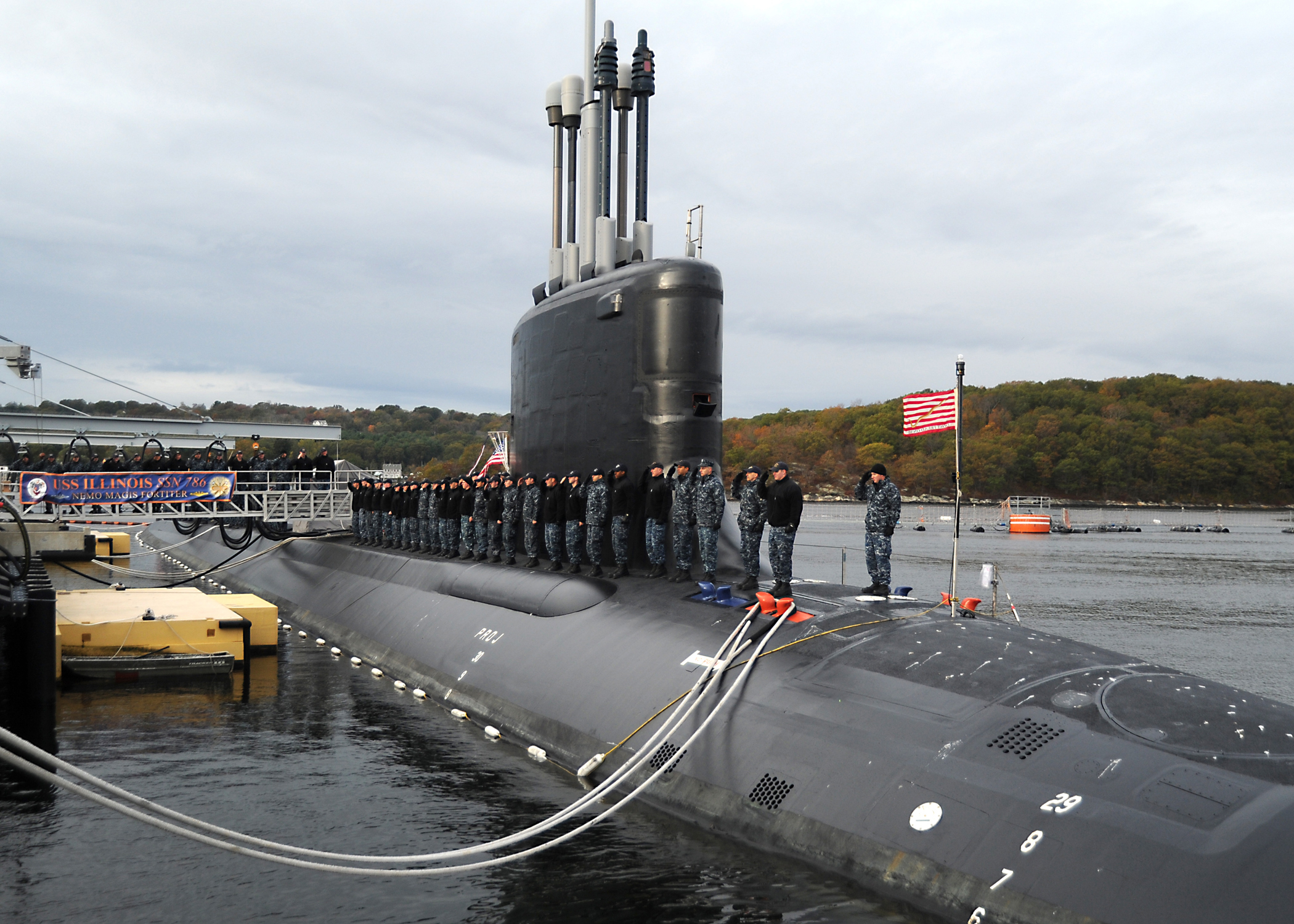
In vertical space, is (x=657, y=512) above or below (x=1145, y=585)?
above

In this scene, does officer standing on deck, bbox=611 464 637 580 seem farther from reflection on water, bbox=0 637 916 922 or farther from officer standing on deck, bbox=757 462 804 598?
reflection on water, bbox=0 637 916 922

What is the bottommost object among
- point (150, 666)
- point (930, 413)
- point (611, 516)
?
point (150, 666)

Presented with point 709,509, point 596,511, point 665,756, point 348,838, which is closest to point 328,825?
point 348,838

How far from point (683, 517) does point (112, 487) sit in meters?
14.9

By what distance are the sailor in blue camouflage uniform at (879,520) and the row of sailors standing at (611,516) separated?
0.82 m

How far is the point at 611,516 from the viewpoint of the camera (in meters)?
12.6

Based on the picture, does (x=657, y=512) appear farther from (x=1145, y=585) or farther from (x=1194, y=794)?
(x=1145, y=585)

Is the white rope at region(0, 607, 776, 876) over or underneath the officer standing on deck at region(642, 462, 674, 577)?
underneath

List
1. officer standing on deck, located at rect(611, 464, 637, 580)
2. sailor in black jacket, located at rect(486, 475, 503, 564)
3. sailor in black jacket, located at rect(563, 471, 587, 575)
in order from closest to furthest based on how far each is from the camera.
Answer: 1. officer standing on deck, located at rect(611, 464, 637, 580)
2. sailor in black jacket, located at rect(563, 471, 587, 575)
3. sailor in black jacket, located at rect(486, 475, 503, 564)

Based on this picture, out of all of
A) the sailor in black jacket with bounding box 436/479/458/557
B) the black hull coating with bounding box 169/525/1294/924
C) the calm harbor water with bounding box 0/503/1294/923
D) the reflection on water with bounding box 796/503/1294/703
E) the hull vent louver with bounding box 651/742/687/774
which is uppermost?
the sailor in black jacket with bounding box 436/479/458/557

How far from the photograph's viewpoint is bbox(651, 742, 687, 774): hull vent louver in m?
8.18

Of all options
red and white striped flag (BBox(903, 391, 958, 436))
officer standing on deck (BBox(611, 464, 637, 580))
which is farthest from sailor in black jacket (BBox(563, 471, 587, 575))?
red and white striped flag (BBox(903, 391, 958, 436))

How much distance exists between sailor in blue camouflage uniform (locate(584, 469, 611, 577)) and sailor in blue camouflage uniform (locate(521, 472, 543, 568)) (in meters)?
1.22

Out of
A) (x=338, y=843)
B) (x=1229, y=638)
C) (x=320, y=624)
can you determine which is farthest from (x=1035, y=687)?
(x=1229, y=638)
